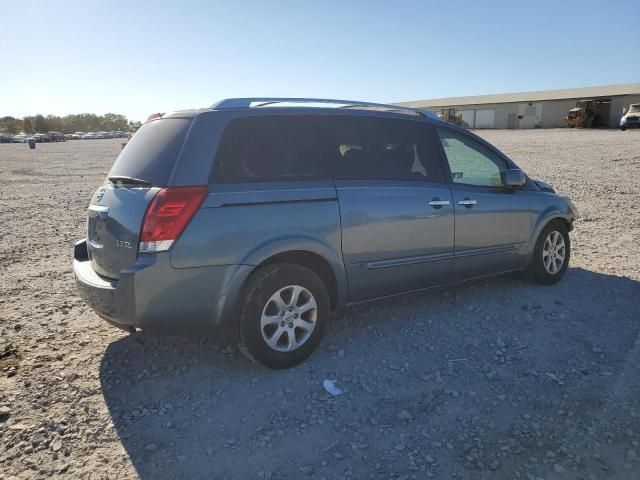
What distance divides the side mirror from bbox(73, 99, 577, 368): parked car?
45cm

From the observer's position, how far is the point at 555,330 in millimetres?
4402

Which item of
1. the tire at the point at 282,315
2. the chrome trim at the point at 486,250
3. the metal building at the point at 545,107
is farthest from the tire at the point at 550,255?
the metal building at the point at 545,107

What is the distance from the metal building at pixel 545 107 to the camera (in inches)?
2099

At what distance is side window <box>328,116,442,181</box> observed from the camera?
4117 millimetres

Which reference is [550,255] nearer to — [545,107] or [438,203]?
[438,203]

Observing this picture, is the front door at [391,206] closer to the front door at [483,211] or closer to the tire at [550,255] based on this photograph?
the front door at [483,211]

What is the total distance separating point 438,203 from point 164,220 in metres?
2.44

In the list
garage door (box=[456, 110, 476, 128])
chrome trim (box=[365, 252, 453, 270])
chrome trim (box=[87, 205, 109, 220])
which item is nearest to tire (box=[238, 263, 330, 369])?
chrome trim (box=[365, 252, 453, 270])

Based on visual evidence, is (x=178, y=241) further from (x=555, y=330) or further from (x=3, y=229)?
(x=3, y=229)

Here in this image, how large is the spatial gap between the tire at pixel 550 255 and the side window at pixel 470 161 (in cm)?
91

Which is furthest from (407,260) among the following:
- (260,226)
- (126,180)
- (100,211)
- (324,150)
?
(100,211)

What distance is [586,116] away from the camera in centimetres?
4966

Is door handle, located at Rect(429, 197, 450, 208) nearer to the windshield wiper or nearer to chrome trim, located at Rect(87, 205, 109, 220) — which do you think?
the windshield wiper

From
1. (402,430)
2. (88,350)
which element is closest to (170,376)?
(88,350)
